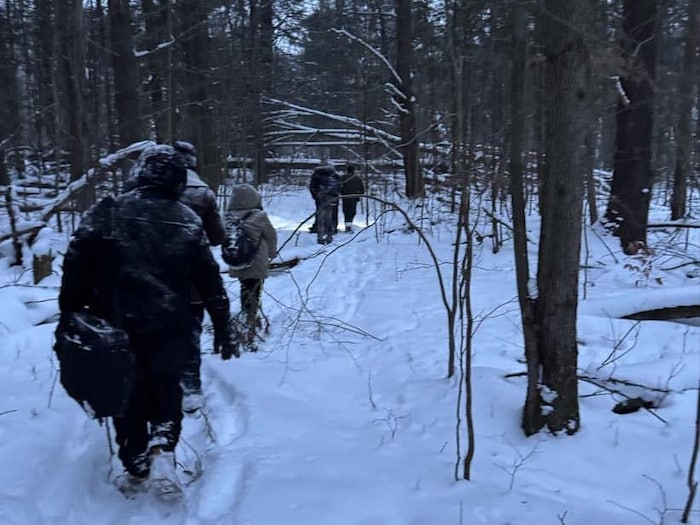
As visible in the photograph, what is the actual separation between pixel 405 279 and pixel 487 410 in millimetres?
5200

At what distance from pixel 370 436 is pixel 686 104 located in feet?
11.5

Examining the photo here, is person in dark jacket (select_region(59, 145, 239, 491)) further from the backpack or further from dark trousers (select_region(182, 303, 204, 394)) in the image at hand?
the backpack

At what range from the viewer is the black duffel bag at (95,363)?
2.81 meters

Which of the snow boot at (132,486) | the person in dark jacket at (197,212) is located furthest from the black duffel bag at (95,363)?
the person in dark jacket at (197,212)

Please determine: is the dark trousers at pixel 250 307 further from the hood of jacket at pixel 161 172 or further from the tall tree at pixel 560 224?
the tall tree at pixel 560 224

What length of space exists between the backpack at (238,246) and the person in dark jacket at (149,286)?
7.77 feet

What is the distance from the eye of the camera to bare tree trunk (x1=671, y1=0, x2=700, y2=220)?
3318 mm

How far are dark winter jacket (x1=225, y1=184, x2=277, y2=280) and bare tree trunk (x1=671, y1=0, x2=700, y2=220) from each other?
141 inches

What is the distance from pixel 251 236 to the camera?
221 inches

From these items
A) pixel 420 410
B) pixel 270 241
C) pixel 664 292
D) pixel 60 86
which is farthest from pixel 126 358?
pixel 60 86

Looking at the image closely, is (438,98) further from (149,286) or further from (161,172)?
(149,286)

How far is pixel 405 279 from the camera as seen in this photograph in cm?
918

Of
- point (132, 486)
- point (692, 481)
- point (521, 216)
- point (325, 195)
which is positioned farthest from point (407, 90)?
point (692, 481)

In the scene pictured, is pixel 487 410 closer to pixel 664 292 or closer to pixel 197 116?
pixel 664 292
